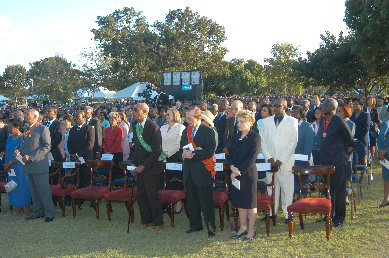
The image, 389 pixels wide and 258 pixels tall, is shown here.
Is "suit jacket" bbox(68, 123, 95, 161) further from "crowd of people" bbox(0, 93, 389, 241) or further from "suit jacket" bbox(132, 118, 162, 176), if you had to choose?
"suit jacket" bbox(132, 118, 162, 176)

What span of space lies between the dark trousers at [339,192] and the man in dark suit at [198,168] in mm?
1882

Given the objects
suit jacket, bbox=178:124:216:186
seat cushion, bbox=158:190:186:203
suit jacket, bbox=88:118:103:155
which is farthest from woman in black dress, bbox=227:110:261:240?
suit jacket, bbox=88:118:103:155

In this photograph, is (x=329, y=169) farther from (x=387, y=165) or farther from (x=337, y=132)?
(x=387, y=165)

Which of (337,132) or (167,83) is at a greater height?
(167,83)

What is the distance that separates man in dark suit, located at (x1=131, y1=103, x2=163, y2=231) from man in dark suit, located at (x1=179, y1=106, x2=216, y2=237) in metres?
0.52

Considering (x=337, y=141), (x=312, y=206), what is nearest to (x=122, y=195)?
(x=312, y=206)

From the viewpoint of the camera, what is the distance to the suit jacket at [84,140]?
7957 mm

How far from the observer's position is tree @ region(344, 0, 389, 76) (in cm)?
Result: 1582

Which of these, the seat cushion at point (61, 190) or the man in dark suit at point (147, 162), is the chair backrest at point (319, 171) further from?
the seat cushion at point (61, 190)

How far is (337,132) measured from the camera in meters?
5.86

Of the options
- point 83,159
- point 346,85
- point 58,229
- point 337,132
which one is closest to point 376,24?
point 346,85

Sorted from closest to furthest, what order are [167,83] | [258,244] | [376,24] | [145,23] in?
[258,244] < [376,24] < [167,83] < [145,23]

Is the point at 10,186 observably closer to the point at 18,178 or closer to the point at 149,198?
the point at 18,178

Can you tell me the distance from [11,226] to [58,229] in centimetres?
98
